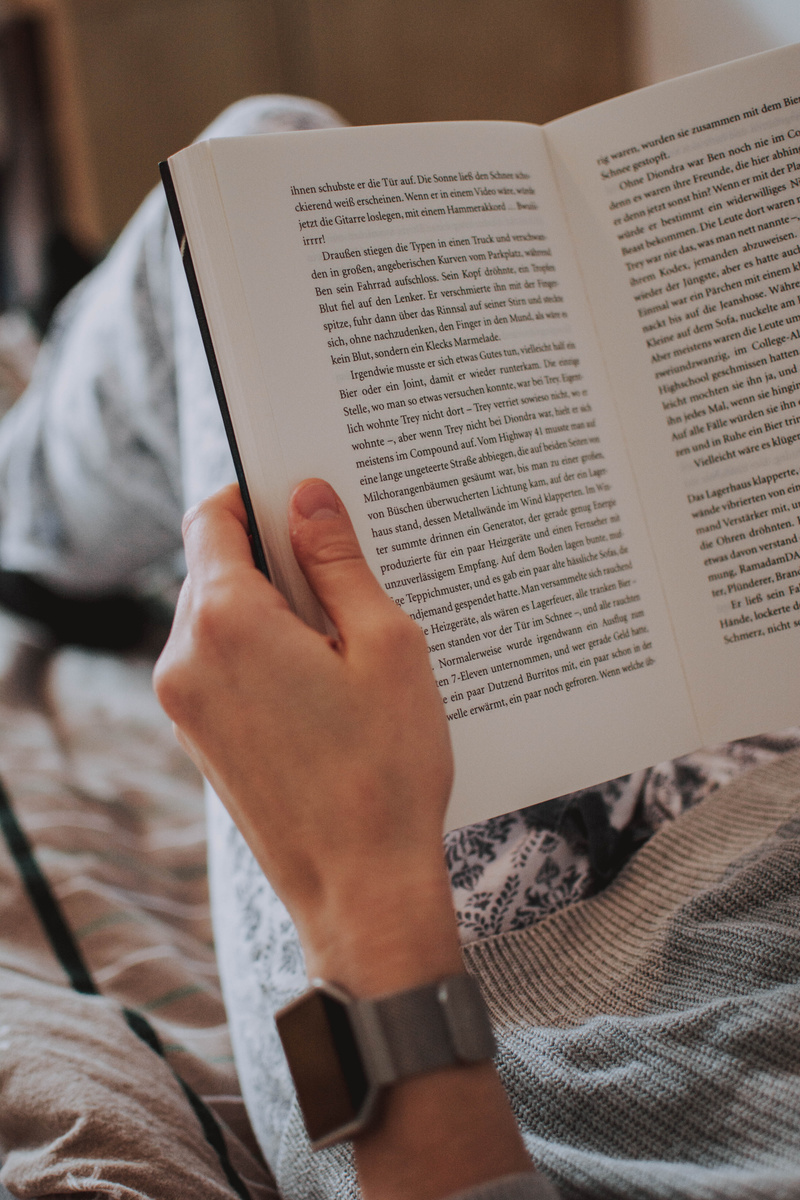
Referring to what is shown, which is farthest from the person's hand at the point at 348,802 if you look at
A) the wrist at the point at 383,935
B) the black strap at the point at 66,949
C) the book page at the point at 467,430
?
the black strap at the point at 66,949

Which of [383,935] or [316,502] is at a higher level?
[316,502]

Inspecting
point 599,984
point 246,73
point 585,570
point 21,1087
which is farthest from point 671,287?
point 246,73

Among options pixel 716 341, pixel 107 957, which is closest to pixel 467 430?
A: pixel 716 341

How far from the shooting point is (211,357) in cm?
42

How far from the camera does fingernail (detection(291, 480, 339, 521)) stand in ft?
1.32

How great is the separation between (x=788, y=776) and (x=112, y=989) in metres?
0.50

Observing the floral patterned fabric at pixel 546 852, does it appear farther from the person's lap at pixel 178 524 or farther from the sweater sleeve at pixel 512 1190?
the sweater sleeve at pixel 512 1190

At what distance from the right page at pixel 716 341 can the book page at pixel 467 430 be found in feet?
0.09

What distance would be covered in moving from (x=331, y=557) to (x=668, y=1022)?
272 mm

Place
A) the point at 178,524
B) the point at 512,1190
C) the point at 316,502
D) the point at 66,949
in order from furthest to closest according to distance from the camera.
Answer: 1. the point at 178,524
2. the point at 66,949
3. the point at 316,502
4. the point at 512,1190

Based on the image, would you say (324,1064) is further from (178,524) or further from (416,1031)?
(178,524)

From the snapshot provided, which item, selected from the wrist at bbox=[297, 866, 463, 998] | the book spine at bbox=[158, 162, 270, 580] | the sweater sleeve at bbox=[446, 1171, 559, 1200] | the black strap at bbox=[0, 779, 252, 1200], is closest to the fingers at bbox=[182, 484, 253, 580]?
the book spine at bbox=[158, 162, 270, 580]

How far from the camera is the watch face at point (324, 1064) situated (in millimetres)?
308

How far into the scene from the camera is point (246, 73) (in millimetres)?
1761
